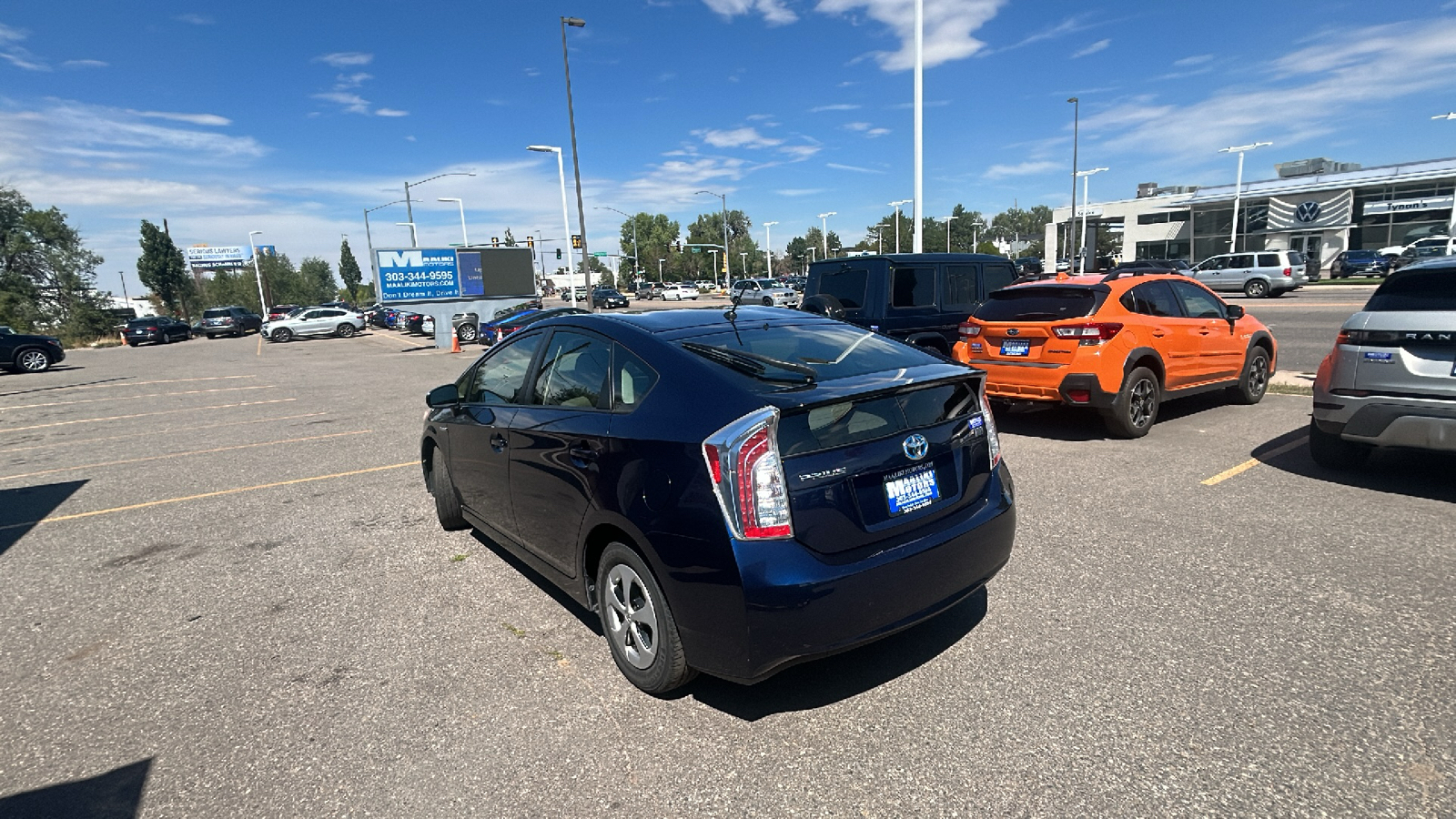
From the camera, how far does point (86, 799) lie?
252 cm

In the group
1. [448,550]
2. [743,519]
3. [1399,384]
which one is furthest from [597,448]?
[1399,384]

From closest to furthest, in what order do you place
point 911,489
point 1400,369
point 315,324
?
point 911,489
point 1400,369
point 315,324

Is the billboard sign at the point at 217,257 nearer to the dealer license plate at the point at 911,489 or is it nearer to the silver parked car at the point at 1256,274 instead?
the silver parked car at the point at 1256,274

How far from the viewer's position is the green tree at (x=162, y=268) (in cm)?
5606

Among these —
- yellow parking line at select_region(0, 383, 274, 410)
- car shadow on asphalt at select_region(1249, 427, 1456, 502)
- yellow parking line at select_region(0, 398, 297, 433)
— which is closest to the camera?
car shadow on asphalt at select_region(1249, 427, 1456, 502)

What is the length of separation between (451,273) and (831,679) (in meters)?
28.9

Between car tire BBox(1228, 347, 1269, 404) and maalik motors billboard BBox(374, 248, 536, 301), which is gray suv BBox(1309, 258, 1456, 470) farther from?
maalik motors billboard BBox(374, 248, 536, 301)

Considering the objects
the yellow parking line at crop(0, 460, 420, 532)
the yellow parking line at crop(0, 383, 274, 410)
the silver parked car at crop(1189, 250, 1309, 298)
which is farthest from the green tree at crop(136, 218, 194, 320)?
the silver parked car at crop(1189, 250, 1309, 298)

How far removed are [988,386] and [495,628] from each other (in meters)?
Answer: 5.60

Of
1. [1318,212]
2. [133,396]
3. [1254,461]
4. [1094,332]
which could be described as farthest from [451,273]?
[1318,212]

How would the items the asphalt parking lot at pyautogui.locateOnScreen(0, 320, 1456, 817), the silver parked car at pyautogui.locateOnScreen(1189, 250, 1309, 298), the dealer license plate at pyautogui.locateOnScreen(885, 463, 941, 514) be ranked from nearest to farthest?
1. the asphalt parking lot at pyautogui.locateOnScreen(0, 320, 1456, 817)
2. the dealer license plate at pyautogui.locateOnScreen(885, 463, 941, 514)
3. the silver parked car at pyautogui.locateOnScreen(1189, 250, 1309, 298)

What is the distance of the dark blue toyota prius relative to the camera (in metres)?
2.50

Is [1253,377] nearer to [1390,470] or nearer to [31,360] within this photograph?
[1390,470]

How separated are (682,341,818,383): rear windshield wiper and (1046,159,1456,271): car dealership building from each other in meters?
49.8
